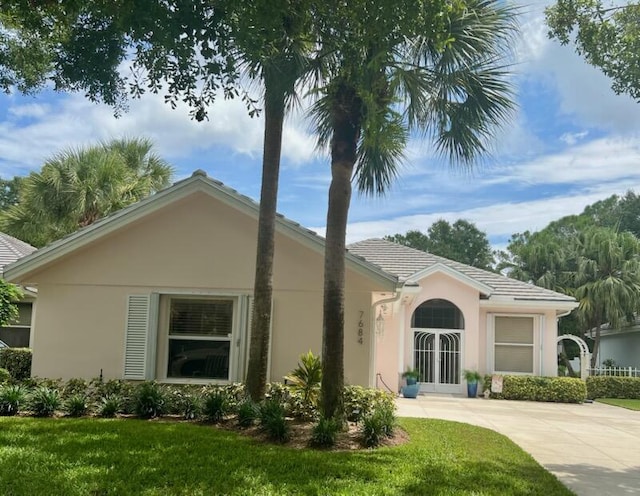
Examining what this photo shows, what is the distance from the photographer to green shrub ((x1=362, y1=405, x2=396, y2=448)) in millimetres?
8006

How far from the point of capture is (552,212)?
43094 millimetres

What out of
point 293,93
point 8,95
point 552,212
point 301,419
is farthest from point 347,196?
point 552,212

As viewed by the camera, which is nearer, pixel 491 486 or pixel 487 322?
pixel 491 486

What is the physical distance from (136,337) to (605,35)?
1030 cm

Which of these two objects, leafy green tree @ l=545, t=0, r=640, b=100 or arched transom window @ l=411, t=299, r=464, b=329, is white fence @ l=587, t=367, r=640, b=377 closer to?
arched transom window @ l=411, t=299, r=464, b=329

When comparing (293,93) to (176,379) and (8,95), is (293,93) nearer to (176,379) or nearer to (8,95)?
(8,95)

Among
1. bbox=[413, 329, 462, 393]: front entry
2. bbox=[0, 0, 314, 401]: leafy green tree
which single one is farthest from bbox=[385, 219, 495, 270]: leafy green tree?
bbox=[0, 0, 314, 401]: leafy green tree

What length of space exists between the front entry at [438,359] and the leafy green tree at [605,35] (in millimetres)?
11943

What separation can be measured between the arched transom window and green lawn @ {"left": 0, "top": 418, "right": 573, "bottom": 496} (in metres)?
10.4

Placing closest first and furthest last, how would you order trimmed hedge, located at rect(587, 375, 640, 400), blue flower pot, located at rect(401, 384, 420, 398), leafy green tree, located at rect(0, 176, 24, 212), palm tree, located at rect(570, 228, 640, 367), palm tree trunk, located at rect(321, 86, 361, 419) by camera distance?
palm tree trunk, located at rect(321, 86, 361, 419) → blue flower pot, located at rect(401, 384, 420, 398) → trimmed hedge, located at rect(587, 375, 640, 400) → palm tree, located at rect(570, 228, 640, 367) → leafy green tree, located at rect(0, 176, 24, 212)

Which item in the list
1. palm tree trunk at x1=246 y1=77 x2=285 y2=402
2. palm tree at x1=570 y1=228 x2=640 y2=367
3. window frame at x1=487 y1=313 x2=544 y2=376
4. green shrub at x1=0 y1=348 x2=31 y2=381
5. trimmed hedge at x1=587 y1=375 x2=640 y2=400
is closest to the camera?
palm tree trunk at x1=246 y1=77 x2=285 y2=402

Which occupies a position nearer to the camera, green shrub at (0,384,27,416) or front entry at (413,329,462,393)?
green shrub at (0,384,27,416)

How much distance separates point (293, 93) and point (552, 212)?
38256mm

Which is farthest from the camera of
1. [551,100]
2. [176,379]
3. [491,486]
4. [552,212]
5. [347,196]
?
[552,212]
